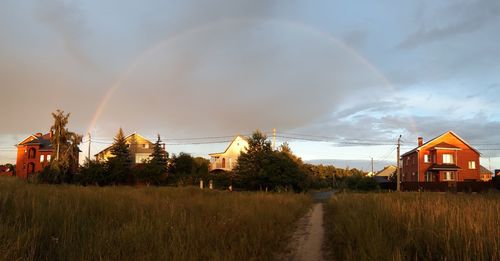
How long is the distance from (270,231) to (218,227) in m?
3.04

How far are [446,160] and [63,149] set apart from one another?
6100 cm

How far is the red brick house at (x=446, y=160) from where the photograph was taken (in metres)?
66.4

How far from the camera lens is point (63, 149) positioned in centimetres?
6075

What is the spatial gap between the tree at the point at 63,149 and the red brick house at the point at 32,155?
2411 centimetres

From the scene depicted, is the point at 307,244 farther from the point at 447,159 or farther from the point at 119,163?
the point at 447,159

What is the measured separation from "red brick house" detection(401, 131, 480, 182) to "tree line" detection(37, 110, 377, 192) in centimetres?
944

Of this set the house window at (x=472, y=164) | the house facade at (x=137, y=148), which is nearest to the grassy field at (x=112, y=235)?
the house window at (x=472, y=164)

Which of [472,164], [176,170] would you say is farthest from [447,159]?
[176,170]

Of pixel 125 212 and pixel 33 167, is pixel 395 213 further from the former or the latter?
pixel 33 167

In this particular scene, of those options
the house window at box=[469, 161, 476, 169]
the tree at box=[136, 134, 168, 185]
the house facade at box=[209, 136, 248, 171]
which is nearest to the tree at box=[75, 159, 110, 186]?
the tree at box=[136, 134, 168, 185]

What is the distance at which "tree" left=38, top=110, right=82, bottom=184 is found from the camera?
57.6 m

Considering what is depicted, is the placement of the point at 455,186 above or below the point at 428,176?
below

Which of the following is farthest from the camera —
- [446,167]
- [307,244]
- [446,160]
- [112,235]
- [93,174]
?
[446,160]

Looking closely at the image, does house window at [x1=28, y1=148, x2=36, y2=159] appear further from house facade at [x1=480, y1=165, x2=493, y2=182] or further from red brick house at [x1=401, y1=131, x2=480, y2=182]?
house facade at [x1=480, y1=165, x2=493, y2=182]
